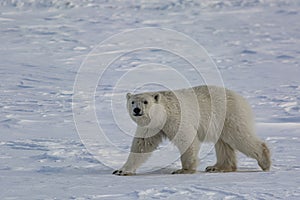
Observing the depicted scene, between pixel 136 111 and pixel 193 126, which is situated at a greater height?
pixel 136 111

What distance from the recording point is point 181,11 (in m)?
25.2

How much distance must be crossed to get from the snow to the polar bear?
20cm

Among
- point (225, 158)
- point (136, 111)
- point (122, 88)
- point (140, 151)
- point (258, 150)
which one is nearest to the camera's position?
point (136, 111)

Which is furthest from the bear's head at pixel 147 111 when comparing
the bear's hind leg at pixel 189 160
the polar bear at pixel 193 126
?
the bear's hind leg at pixel 189 160

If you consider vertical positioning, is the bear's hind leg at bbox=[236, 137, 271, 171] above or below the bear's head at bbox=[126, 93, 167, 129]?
below

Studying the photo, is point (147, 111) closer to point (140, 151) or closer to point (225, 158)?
point (140, 151)

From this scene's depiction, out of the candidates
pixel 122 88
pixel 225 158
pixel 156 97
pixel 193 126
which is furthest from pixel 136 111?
pixel 122 88

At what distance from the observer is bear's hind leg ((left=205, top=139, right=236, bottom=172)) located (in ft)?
21.8

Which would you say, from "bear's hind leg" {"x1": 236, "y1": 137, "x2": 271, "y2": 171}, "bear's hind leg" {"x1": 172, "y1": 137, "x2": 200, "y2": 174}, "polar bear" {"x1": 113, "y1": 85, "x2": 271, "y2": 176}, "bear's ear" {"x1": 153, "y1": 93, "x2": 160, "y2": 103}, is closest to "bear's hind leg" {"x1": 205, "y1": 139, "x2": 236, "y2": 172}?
"polar bear" {"x1": 113, "y1": 85, "x2": 271, "y2": 176}

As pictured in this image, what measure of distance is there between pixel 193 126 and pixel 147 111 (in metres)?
0.48

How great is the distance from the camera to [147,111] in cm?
611

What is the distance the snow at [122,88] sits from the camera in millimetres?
5093

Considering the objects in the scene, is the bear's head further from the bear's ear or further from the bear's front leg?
the bear's front leg

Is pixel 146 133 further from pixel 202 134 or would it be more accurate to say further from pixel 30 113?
pixel 30 113
